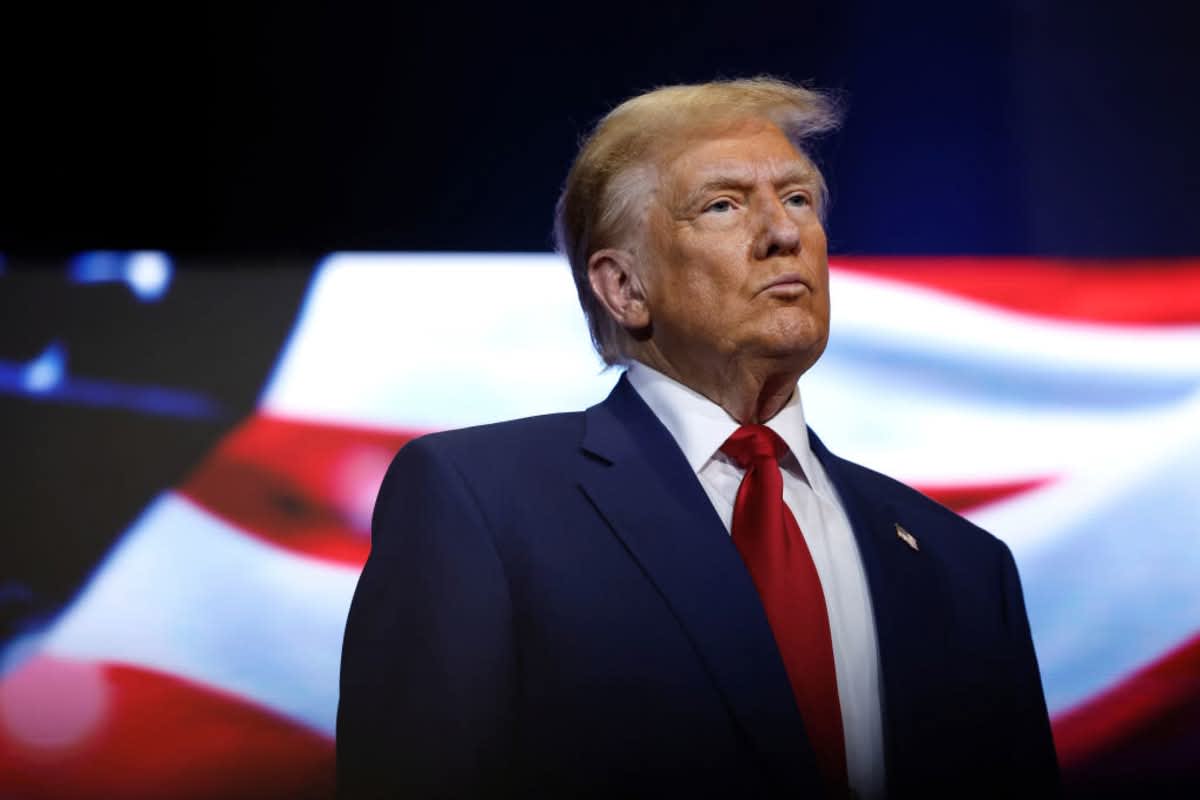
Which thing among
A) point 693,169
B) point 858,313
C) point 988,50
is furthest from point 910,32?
point 693,169

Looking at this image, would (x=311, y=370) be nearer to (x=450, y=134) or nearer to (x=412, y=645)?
(x=450, y=134)

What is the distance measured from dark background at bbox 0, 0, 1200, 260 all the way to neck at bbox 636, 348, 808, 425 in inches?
35.6

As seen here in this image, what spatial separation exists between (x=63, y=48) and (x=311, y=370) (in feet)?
2.55

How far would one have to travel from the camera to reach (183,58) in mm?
2486

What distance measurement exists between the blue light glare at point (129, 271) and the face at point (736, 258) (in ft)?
3.70

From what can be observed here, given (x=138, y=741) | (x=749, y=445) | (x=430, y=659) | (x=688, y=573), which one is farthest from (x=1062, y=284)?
(x=138, y=741)

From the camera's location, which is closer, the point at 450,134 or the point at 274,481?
the point at 274,481

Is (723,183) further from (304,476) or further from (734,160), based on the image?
(304,476)

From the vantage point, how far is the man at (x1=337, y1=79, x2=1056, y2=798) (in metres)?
1.40

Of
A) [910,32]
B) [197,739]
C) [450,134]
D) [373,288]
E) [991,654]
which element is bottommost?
[197,739]

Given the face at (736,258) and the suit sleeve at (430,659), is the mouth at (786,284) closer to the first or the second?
the face at (736,258)

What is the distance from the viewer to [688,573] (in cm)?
146

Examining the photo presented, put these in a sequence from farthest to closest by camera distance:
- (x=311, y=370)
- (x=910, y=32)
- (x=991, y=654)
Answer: (x=910, y=32) → (x=311, y=370) → (x=991, y=654)

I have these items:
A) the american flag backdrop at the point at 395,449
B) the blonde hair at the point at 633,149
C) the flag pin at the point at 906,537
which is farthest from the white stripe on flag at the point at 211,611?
the flag pin at the point at 906,537
